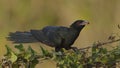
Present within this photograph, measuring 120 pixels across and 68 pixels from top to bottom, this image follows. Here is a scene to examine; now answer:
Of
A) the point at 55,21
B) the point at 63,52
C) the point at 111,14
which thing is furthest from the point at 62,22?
the point at 63,52

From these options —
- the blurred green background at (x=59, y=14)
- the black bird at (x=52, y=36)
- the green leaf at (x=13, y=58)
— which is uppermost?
the green leaf at (x=13, y=58)

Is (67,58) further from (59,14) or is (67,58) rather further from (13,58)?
(59,14)

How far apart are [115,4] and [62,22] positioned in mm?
696

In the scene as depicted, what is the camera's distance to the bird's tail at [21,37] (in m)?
3.32

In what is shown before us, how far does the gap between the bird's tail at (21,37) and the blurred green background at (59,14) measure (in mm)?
3971

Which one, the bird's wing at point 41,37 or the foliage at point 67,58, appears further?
the bird's wing at point 41,37

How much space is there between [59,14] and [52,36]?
4514mm

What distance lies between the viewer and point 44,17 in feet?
26.6

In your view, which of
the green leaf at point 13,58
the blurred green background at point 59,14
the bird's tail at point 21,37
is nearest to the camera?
the green leaf at point 13,58

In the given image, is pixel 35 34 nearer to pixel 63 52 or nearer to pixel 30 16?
pixel 63 52

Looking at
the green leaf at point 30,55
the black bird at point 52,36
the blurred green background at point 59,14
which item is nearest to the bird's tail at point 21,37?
the black bird at point 52,36

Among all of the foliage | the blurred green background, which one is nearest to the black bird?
the foliage

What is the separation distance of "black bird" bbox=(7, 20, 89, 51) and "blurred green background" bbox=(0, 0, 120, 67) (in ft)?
12.2

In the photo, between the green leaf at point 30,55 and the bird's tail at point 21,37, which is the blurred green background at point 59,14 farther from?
the green leaf at point 30,55
